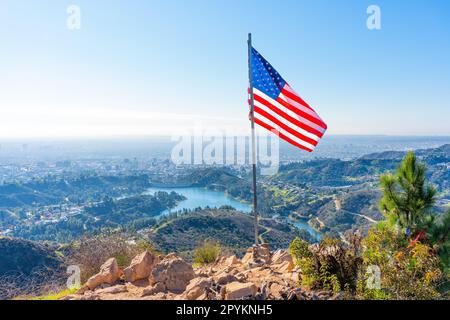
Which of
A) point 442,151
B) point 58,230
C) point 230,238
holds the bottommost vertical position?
point 58,230

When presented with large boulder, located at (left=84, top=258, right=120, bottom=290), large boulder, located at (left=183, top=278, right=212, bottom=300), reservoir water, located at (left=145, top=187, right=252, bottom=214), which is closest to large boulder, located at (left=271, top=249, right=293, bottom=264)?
large boulder, located at (left=183, top=278, right=212, bottom=300)

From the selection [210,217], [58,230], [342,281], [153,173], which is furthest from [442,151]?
[342,281]

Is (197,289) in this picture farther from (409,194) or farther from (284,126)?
(409,194)

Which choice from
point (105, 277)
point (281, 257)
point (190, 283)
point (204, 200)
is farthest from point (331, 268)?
point (204, 200)

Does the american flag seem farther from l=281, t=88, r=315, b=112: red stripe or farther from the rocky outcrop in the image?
the rocky outcrop
